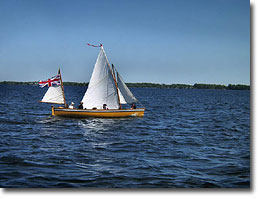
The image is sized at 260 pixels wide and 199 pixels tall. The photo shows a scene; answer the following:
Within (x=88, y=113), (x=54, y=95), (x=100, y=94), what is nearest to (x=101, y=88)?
(x=100, y=94)

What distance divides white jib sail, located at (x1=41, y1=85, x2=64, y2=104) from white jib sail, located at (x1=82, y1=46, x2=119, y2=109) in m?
3.01

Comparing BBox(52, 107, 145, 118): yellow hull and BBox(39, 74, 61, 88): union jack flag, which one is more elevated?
BBox(39, 74, 61, 88): union jack flag

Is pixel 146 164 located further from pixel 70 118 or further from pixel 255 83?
pixel 70 118

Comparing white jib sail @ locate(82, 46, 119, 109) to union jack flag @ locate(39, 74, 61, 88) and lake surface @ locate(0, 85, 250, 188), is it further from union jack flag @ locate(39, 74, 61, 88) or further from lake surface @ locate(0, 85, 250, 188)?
lake surface @ locate(0, 85, 250, 188)

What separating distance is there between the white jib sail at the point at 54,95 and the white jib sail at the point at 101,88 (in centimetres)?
301

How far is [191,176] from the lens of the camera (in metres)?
11.5

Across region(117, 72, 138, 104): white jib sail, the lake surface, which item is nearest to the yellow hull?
region(117, 72, 138, 104): white jib sail

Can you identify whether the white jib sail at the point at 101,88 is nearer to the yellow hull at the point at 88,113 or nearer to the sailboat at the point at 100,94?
the sailboat at the point at 100,94

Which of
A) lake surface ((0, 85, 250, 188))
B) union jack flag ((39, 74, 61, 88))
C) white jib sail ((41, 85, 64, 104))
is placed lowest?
lake surface ((0, 85, 250, 188))

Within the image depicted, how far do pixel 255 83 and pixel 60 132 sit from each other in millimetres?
17766

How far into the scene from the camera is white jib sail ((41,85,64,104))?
112 ft

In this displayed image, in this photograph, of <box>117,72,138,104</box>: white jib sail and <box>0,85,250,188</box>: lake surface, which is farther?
<box>117,72,138,104</box>: white jib sail

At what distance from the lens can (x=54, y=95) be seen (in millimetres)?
34594

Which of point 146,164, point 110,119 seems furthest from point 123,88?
point 146,164
